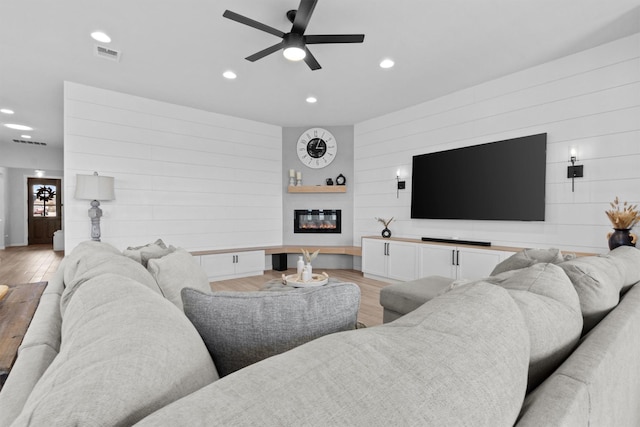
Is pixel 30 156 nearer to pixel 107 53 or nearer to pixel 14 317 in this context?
pixel 107 53

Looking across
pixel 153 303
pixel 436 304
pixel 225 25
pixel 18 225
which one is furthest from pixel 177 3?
pixel 18 225

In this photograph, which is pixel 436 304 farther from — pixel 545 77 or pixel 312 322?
pixel 545 77

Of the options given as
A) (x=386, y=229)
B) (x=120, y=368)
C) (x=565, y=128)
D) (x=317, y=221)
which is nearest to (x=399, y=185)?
(x=386, y=229)

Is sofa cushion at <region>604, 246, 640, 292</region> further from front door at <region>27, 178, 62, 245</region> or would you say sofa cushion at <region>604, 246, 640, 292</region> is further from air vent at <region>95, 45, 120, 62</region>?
front door at <region>27, 178, 62, 245</region>

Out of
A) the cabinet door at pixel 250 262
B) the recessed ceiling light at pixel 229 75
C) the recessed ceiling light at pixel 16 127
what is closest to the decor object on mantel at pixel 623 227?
the recessed ceiling light at pixel 229 75

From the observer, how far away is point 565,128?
11.1 ft

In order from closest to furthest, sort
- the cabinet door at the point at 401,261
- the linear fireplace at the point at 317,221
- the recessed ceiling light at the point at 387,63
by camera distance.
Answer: the recessed ceiling light at the point at 387,63 < the cabinet door at the point at 401,261 < the linear fireplace at the point at 317,221

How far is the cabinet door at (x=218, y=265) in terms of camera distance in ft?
15.9

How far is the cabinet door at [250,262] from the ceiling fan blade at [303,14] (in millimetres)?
3652

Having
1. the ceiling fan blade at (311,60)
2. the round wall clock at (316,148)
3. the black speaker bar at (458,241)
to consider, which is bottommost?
the black speaker bar at (458,241)

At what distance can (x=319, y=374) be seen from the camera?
15.7 inches

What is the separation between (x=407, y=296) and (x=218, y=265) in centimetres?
354

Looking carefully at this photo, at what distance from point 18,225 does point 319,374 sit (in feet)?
37.9

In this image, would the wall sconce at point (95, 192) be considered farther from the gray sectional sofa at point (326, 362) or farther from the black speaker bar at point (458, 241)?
the black speaker bar at point (458, 241)
